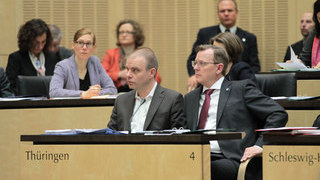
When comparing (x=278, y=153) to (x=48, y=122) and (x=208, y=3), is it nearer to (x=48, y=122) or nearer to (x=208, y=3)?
(x=48, y=122)

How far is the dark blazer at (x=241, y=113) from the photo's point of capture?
15.1 feet

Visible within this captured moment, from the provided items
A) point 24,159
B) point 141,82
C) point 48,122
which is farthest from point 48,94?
point 24,159

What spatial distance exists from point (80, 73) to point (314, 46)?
230 cm

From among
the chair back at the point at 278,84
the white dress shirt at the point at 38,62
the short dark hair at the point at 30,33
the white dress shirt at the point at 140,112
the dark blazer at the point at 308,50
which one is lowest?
the white dress shirt at the point at 140,112

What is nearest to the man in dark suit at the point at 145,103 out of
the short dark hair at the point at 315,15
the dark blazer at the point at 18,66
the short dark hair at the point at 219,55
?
the short dark hair at the point at 219,55

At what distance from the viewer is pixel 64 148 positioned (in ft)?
13.5

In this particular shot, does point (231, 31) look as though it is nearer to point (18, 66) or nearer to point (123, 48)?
point (123, 48)

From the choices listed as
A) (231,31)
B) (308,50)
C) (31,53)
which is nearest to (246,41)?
(231,31)

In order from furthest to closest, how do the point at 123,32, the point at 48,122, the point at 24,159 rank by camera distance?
1. the point at 123,32
2. the point at 48,122
3. the point at 24,159

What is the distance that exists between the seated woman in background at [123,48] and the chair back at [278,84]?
234 centimetres

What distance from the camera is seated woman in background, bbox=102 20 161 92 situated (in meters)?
7.86

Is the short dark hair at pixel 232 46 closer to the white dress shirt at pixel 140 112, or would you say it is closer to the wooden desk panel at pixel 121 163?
the white dress shirt at pixel 140 112

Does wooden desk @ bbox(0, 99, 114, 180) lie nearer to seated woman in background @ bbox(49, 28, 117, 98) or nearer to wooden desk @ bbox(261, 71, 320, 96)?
seated woman in background @ bbox(49, 28, 117, 98)

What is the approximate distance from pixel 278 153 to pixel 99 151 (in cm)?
108
